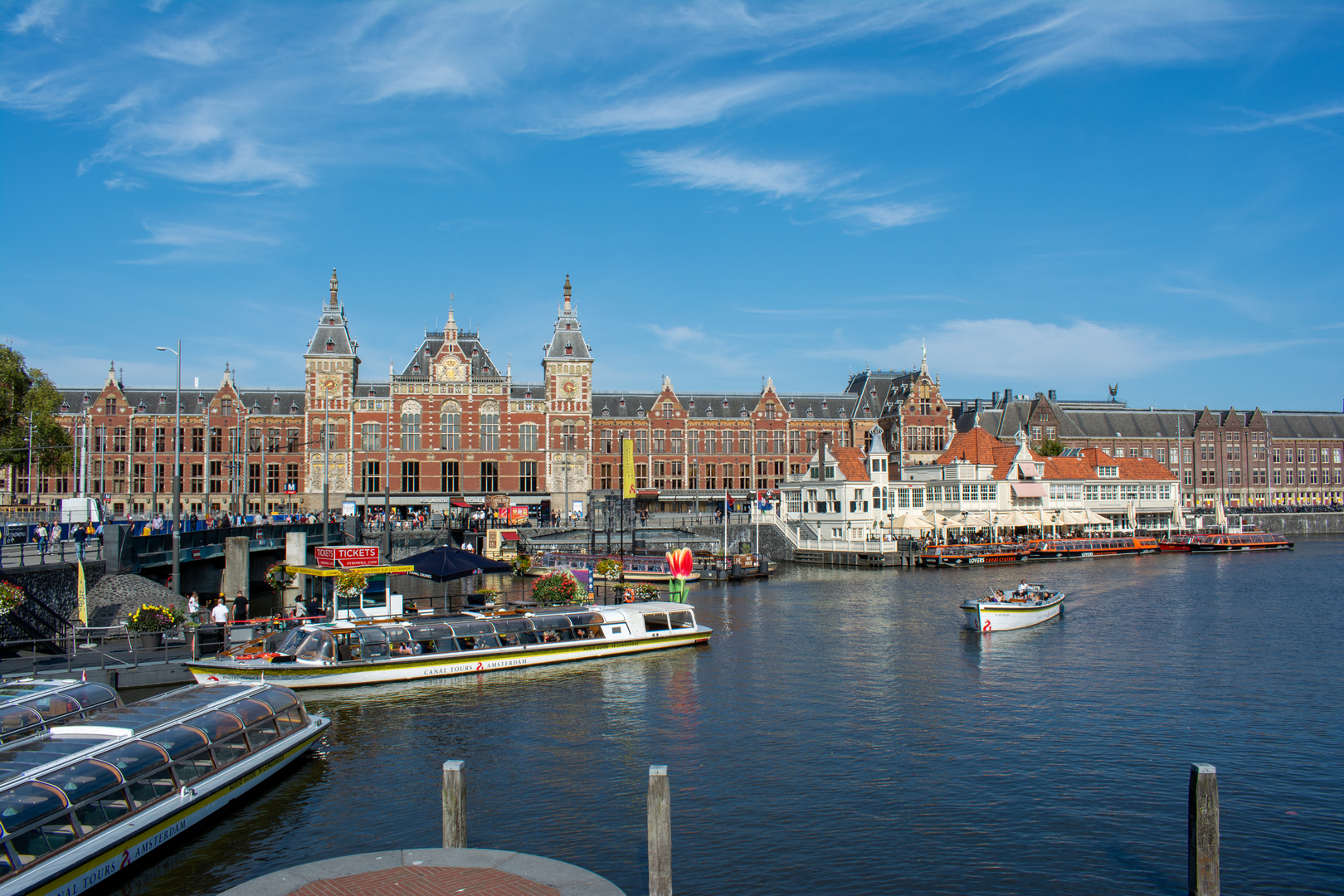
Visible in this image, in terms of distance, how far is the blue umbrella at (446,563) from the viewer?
140 ft

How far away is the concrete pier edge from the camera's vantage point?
13375 mm

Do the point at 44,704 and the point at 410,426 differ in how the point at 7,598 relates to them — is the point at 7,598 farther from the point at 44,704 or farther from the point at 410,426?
the point at 410,426

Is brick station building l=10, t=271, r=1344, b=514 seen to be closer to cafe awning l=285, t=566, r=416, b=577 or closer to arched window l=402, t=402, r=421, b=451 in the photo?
arched window l=402, t=402, r=421, b=451

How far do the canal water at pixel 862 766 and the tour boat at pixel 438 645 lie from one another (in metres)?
0.81

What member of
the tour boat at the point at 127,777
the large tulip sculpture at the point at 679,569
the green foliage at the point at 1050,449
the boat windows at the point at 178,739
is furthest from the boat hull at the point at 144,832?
the green foliage at the point at 1050,449

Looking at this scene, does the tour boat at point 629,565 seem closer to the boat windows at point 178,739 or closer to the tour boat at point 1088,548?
the tour boat at point 1088,548

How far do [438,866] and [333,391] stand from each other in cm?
9256

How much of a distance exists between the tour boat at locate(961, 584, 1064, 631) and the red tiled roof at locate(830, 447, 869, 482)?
43040 mm

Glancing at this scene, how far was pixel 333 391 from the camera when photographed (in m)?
99.9

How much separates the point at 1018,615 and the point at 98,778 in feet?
126

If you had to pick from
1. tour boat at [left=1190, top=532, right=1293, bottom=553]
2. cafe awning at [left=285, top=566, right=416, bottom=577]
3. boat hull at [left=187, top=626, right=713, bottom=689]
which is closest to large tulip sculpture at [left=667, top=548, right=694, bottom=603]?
boat hull at [left=187, top=626, right=713, bottom=689]

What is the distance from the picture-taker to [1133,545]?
91125 mm

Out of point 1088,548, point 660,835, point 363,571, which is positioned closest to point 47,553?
point 363,571

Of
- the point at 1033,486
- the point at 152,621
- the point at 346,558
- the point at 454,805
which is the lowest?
the point at 454,805
